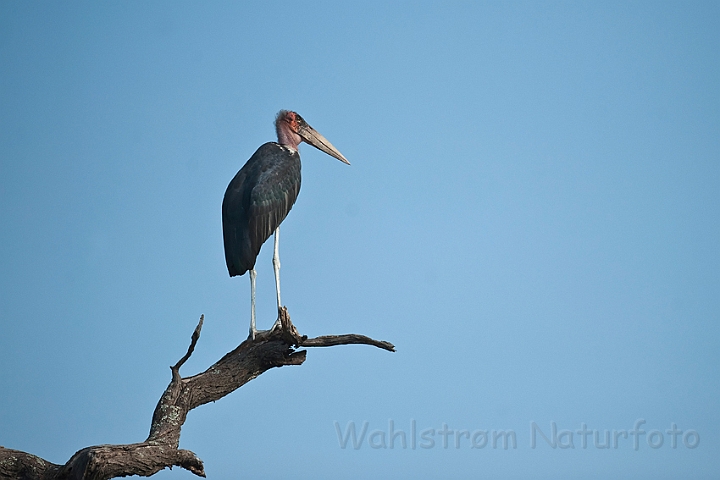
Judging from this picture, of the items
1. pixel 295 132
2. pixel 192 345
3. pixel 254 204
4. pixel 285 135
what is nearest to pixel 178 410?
pixel 192 345

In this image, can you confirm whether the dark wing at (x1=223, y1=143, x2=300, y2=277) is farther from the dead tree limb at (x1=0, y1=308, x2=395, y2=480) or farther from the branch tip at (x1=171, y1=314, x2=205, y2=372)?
the branch tip at (x1=171, y1=314, x2=205, y2=372)

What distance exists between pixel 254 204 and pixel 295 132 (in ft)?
6.96

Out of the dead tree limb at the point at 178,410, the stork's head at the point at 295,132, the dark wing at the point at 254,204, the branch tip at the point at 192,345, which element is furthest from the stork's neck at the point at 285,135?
the branch tip at the point at 192,345

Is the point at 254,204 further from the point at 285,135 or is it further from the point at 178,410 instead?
the point at 178,410

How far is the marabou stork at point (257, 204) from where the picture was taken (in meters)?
10.7

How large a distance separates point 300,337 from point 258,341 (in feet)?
2.09

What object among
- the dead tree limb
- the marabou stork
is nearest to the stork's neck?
the marabou stork

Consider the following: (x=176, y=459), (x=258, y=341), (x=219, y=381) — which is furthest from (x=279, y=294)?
(x=176, y=459)

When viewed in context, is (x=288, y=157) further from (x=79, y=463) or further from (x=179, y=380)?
(x=79, y=463)

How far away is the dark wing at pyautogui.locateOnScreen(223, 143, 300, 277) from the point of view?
35.0 feet

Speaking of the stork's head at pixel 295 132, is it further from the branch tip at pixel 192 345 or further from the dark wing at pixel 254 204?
the branch tip at pixel 192 345

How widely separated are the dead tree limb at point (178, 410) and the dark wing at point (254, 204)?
4.90 feet

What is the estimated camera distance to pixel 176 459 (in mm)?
7789

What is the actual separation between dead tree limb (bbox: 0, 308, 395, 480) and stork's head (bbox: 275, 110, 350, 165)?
373 centimetres
